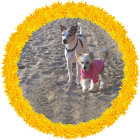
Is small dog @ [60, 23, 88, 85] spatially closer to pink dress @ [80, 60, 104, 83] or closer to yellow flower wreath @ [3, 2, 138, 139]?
pink dress @ [80, 60, 104, 83]

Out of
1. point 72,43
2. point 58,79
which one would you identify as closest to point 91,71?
point 72,43

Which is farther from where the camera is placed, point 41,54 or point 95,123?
point 41,54

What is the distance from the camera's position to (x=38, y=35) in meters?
2.75

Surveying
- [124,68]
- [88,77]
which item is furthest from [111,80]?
[88,77]

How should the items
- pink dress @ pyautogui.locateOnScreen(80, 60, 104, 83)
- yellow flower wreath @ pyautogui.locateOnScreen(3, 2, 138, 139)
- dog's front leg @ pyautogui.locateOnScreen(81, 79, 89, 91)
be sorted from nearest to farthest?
yellow flower wreath @ pyautogui.locateOnScreen(3, 2, 138, 139) < pink dress @ pyautogui.locateOnScreen(80, 60, 104, 83) < dog's front leg @ pyautogui.locateOnScreen(81, 79, 89, 91)

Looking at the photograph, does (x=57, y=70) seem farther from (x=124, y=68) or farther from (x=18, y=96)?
(x=124, y=68)

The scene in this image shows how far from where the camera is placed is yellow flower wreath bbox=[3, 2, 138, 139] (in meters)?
1.68

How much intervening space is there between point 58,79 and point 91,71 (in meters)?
0.46

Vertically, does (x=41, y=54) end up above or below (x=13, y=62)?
above

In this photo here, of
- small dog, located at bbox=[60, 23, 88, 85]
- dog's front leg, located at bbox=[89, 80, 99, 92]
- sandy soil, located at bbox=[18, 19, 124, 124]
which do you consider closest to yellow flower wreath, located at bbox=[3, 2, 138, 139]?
sandy soil, located at bbox=[18, 19, 124, 124]

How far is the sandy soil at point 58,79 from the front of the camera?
A: 6.00 feet

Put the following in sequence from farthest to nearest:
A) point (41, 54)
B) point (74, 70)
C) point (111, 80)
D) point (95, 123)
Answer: point (41, 54), point (74, 70), point (111, 80), point (95, 123)

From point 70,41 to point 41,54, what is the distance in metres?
0.83

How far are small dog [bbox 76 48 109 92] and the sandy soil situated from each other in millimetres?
73
